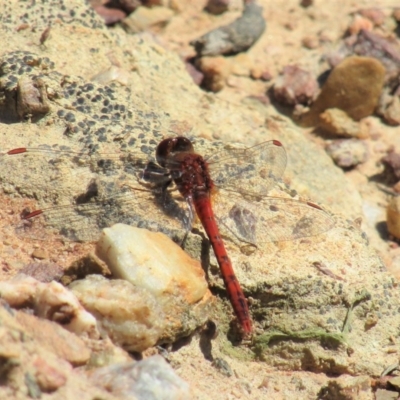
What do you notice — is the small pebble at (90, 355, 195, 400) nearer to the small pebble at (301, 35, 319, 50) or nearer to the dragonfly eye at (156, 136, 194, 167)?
the dragonfly eye at (156, 136, 194, 167)

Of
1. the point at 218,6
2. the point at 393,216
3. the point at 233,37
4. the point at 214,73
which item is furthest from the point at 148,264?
the point at 218,6

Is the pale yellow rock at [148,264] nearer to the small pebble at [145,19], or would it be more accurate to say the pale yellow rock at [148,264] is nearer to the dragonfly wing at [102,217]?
the dragonfly wing at [102,217]

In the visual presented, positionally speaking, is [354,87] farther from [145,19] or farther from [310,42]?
[145,19]

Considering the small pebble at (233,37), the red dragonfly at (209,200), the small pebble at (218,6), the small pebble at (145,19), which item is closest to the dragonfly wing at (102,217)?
the red dragonfly at (209,200)

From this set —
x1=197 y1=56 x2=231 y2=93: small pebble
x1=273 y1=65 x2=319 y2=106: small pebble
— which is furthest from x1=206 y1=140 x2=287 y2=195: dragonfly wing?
x1=197 y1=56 x2=231 y2=93: small pebble

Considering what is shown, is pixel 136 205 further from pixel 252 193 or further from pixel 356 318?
pixel 356 318
